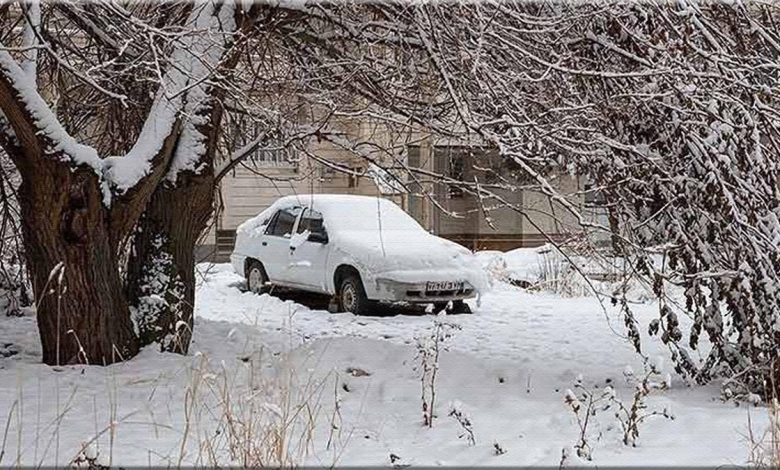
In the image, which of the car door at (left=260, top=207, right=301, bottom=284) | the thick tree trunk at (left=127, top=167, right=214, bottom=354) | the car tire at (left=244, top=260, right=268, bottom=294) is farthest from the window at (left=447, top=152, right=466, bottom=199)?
the car tire at (left=244, top=260, right=268, bottom=294)

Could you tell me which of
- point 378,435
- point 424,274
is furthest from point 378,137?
point 378,435

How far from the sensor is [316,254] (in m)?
11.7

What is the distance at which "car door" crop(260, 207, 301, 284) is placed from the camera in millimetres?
12352

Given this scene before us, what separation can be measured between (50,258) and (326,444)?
8.82ft

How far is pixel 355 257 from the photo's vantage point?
434 inches

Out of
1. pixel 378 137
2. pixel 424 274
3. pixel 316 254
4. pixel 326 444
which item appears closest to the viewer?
pixel 326 444

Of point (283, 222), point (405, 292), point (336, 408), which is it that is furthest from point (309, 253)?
point (336, 408)

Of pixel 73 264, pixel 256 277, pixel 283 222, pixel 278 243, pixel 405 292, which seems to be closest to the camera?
pixel 73 264

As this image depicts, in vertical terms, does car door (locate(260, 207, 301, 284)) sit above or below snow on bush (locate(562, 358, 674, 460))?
above

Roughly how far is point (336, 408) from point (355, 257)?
6545 mm

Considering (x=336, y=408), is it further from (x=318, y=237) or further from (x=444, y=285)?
(x=318, y=237)

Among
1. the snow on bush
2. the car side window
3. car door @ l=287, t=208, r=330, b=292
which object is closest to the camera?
the snow on bush

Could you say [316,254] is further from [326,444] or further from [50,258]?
[326,444]

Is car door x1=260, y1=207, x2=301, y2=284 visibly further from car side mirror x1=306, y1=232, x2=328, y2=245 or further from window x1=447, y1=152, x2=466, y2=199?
window x1=447, y1=152, x2=466, y2=199
